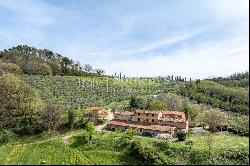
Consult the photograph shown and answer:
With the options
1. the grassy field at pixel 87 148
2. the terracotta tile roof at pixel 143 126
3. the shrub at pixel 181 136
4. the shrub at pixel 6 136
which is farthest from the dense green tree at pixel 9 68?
the shrub at pixel 181 136

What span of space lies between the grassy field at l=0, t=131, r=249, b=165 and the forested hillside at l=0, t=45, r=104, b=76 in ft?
205

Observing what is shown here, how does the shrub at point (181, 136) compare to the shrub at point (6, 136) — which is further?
the shrub at point (6, 136)

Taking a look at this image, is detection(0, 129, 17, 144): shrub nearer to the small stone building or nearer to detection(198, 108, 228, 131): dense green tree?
the small stone building

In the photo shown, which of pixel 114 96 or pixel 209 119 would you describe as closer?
pixel 209 119

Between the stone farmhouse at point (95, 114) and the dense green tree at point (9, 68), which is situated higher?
the dense green tree at point (9, 68)

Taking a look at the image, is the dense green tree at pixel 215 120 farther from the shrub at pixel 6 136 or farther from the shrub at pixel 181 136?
the shrub at pixel 6 136

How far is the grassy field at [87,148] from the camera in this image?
57500 millimetres

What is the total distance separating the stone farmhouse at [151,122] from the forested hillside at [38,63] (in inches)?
2389

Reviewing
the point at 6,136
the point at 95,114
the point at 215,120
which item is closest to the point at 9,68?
the point at 6,136

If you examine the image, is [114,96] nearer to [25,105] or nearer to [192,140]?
[25,105]

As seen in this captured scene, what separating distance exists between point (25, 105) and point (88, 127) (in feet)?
85.2

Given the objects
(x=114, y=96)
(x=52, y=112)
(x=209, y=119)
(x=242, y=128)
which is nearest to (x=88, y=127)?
(x=52, y=112)

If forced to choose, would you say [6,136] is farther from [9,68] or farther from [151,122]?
[9,68]

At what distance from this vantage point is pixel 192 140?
6562 centimetres
